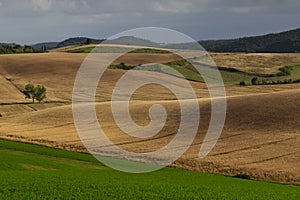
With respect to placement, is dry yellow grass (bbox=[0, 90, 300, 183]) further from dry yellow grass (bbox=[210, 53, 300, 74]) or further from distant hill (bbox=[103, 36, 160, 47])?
distant hill (bbox=[103, 36, 160, 47])

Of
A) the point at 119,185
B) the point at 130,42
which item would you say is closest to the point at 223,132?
the point at 119,185

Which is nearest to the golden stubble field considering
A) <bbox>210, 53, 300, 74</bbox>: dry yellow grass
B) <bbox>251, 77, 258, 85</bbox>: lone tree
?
<bbox>251, 77, 258, 85</bbox>: lone tree

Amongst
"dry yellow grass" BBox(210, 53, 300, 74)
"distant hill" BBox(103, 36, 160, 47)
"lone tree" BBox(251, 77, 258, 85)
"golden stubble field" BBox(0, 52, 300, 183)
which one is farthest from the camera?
"distant hill" BBox(103, 36, 160, 47)

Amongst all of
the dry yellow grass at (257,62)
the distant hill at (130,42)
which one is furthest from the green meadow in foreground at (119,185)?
the distant hill at (130,42)

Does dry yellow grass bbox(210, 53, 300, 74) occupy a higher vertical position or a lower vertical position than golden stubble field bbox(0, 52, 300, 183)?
higher

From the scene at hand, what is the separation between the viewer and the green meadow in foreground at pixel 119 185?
19.7m

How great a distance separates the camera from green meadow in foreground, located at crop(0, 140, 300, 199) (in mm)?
19672

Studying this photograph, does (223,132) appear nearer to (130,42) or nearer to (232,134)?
(232,134)

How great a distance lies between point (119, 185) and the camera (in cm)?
2188

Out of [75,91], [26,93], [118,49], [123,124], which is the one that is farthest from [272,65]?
[123,124]

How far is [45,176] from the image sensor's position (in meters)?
23.4

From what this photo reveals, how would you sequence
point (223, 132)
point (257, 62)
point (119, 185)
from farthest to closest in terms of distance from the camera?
point (257, 62) → point (223, 132) → point (119, 185)

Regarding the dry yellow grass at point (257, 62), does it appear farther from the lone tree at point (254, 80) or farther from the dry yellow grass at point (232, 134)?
the dry yellow grass at point (232, 134)

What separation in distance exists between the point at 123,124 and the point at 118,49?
330 feet
